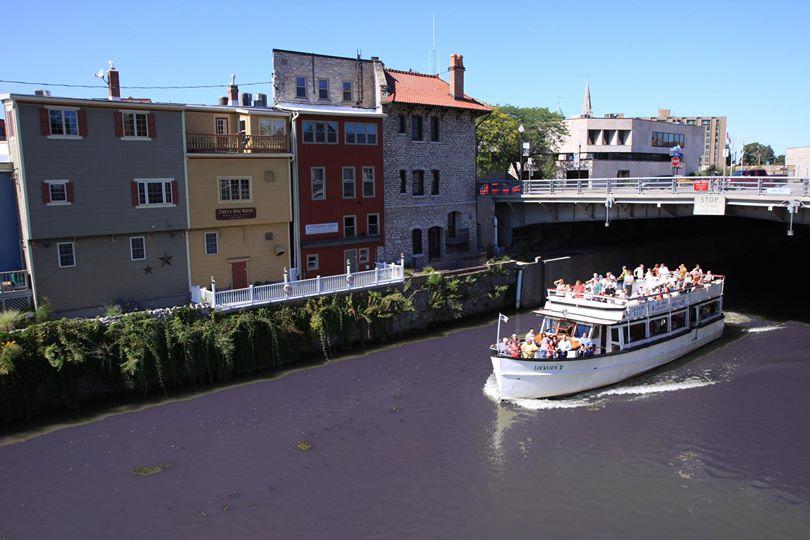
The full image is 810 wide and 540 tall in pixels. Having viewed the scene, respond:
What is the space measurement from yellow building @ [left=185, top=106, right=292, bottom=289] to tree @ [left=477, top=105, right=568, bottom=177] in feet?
87.2

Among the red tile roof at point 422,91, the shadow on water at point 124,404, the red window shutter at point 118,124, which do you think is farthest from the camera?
the red tile roof at point 422,91

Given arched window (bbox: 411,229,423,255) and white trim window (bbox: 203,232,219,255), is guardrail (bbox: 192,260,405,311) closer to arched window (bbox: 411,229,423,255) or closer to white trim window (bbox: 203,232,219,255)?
white trim window (bbox: 203,232,219,255)

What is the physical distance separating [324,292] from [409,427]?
10.5 m

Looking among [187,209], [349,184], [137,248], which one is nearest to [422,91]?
[349,184]

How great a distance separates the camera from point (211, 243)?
33.0 metres

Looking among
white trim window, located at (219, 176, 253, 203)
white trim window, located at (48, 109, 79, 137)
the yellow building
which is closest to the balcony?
the yellow building

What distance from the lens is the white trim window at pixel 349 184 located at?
125 feet

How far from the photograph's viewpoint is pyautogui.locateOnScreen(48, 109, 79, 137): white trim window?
27.7 metres

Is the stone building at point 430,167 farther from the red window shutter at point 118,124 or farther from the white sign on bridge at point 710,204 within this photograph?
the red window shutter at point 118,124

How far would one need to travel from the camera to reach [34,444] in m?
22.0

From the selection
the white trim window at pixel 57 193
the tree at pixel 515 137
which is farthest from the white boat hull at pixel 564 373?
the tree at pixel 515 137

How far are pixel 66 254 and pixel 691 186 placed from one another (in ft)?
105

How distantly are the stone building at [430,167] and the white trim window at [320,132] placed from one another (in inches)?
169

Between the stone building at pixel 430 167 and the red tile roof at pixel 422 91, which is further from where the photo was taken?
the red tile roof at pixel 422 91
